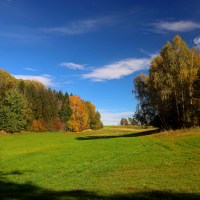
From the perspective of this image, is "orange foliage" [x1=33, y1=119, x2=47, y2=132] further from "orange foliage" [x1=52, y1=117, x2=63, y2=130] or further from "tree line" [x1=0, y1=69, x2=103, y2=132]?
"orange foliage" [x1=52, y1=117, x2=63, y2=130]

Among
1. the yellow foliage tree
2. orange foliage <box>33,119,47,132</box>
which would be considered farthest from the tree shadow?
the yellow foliage tree

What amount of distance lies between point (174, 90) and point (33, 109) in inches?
2587

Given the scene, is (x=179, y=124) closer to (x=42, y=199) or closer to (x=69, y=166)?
(x=69, y=166)

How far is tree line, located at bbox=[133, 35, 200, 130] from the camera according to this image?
35309mm

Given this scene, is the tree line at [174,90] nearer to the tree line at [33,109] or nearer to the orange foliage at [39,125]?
the tree line at [33,109]

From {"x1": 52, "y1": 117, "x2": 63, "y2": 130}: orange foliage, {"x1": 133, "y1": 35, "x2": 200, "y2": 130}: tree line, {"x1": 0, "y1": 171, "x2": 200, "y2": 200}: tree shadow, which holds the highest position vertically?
{"x1": 133, "y1": 35, "x2": 200, "y2": 130}: tree line

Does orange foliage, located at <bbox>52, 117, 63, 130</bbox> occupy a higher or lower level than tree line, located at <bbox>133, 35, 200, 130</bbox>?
lower

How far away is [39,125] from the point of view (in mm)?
75938

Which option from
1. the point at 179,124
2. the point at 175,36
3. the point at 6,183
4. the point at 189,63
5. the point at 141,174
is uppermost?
the point at 175,36

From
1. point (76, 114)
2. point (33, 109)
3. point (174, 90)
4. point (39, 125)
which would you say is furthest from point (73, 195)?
point (33, 109)

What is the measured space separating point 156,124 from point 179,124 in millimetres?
8788

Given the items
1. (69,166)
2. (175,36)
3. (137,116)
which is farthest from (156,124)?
(69,166)

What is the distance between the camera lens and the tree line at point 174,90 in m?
35.3

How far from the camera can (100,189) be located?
9.66 m
